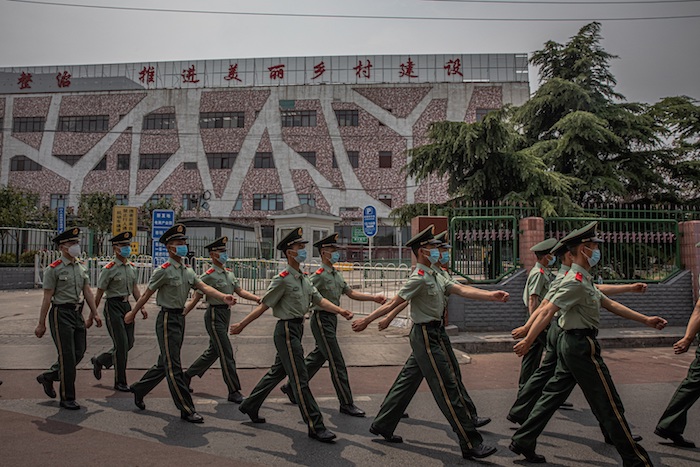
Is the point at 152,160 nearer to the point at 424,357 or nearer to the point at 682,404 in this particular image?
the point at 424,357

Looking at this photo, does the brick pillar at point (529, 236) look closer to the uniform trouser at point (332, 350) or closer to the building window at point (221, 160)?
the uniform trouser at point (332, 350)

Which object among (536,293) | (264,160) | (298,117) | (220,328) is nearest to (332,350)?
(220,328)

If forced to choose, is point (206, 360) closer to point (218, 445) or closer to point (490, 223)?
point (218, 445)

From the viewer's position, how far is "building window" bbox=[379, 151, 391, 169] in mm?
41094

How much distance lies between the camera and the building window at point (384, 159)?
1618 inches

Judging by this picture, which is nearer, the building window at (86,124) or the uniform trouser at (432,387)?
the uniform trouser at (432,387)

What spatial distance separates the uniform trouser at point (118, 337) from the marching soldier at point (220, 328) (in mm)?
842

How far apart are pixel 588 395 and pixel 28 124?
48723 mm

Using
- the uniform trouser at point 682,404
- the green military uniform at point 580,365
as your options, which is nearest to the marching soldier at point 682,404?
the uniform trouser at point 682,404

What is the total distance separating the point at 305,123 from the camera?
41.6 metres

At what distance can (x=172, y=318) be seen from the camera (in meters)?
5.78

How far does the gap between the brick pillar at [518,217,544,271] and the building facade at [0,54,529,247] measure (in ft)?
95.5

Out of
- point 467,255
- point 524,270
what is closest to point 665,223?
point 524,270

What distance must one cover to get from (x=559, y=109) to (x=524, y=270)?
7571 mm
